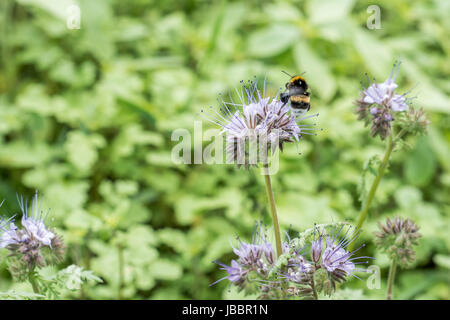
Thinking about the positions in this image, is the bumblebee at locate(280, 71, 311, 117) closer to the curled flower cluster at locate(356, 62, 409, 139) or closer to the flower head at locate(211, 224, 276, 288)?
the curled flower cluster at locate(356, 62, 409, 139)

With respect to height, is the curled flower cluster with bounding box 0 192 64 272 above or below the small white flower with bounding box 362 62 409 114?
below

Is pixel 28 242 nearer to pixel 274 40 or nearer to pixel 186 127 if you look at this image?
pixel 186 127

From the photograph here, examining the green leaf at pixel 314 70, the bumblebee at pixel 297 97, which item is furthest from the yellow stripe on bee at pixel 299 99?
the green leaf at pixel 314 70

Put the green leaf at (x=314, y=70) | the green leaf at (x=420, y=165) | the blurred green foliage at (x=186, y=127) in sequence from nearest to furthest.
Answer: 1. the blurred green foliage at (x=186, y=127)
2. the green leaf at (x=420, y=165)
3. the green leaf at (x=314, y=70)

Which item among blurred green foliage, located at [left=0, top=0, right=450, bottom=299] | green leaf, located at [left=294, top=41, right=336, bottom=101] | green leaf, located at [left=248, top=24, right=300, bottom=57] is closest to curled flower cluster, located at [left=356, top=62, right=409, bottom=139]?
blurred green foliage, located at [left=0, top=0, right=450, bottom=299]

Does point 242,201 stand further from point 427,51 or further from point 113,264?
point 427,51

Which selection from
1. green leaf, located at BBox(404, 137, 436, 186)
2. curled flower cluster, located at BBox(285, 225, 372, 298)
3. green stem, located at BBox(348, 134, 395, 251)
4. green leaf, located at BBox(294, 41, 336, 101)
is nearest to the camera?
curled flower cluster, located at BBox(285, 225, 372, 298)

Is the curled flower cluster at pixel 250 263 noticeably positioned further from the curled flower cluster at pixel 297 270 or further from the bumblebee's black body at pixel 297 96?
the bumblebee's black body at pixel 297 96
